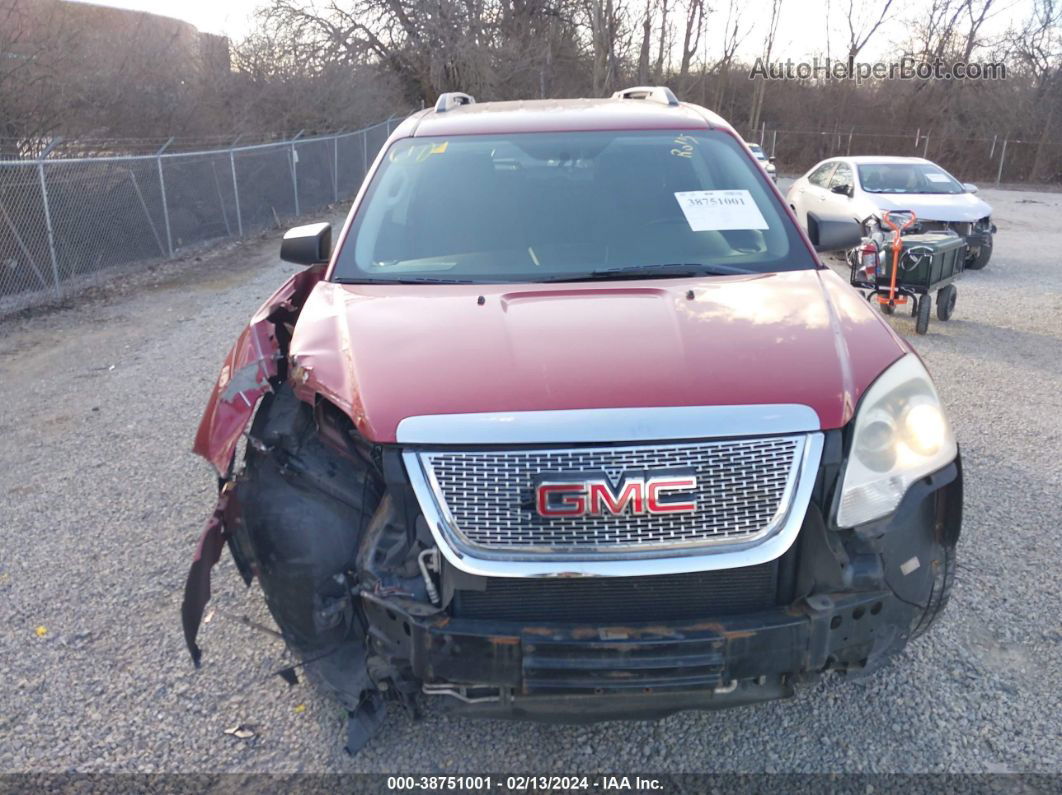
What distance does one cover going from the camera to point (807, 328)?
2766 mm

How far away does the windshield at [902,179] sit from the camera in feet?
40.7

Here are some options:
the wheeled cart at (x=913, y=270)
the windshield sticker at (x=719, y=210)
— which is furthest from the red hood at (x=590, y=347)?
the wheeled cart at (x=913, y=270)

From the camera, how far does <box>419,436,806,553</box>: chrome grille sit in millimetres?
2307

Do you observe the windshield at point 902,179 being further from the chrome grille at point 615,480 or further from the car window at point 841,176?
the chrome grille at point 615,480

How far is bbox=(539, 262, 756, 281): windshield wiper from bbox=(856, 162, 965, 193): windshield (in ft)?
32.5

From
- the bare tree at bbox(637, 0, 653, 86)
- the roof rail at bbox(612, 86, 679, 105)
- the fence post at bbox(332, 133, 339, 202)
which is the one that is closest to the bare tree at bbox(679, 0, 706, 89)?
the bare tree at bbox(637, 0, 653, 86)

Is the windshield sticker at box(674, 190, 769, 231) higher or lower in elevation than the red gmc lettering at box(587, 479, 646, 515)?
higher

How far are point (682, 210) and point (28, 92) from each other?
34.1 feet

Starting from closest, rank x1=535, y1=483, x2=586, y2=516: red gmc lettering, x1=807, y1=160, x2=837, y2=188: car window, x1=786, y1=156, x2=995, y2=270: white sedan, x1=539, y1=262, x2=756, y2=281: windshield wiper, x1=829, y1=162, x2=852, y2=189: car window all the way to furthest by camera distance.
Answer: x1=535, y1=483, x2=586, y2=516: red gmc lettering
x1=539, y1=262, x2=756, y2=281: windshield wiper
x1=786, y1=156, x2=995, y2=270: white sedan
x1=829, y1=162, x2=852, y2=189: car window
x1=807, y1=160, x2=837, y2=188: car window

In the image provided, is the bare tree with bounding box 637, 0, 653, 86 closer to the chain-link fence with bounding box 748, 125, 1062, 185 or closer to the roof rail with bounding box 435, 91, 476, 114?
the chain-link fence with bounding box 748, 125, 1062, 185

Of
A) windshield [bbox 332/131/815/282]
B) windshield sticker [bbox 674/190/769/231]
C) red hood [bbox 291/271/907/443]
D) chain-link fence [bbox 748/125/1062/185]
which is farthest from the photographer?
chain-link fence [bbox 748/125/1062/185]

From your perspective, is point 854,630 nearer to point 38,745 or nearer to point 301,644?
point 301,644

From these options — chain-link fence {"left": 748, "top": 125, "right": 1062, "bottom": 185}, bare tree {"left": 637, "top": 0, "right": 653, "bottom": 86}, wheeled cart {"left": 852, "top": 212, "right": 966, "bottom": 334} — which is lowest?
chain-link fence {"left": 748, "top": 125, "right": 1062, "bottom": 185}

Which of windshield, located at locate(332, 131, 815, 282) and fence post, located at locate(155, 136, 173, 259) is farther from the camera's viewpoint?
fence post, located at locate(155, 136, 173, 259)
